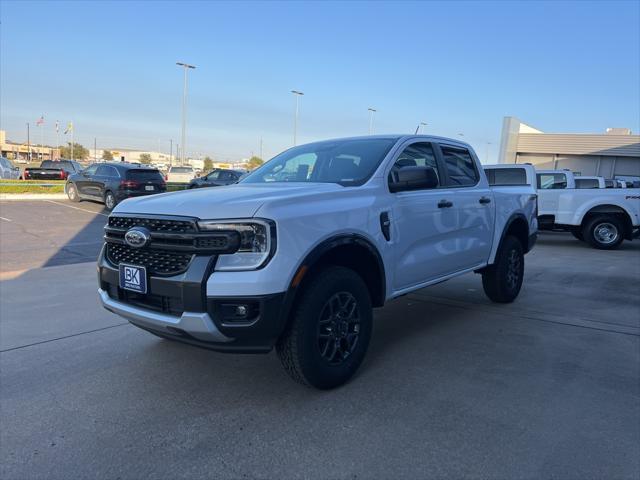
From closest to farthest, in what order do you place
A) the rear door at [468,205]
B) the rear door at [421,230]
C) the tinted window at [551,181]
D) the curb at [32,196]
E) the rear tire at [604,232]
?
the rear door at [421,230], the rear door at [468,205], the rear tire at [604,232], the tinted window at [551,181], the curb at [32,196]

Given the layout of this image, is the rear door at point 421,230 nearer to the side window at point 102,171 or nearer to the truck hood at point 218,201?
the truck hood at point 218,201

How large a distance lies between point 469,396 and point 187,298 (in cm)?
205

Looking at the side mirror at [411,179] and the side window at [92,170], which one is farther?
the side window at [92,170]

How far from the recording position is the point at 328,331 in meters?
3.45

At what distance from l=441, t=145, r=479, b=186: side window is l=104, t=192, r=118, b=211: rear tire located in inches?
547

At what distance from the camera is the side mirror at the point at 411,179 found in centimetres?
391

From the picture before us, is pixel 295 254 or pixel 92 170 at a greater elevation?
pixel 92 170

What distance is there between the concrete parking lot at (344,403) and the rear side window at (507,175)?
7053 mm

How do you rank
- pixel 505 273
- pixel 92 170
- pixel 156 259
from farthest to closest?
pixel 92 170 → pixel 505 273 → pixel 156 259

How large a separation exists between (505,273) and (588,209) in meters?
8.14

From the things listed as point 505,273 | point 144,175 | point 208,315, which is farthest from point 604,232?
point 144,175

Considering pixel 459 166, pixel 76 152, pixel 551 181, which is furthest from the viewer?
pixel 76 152

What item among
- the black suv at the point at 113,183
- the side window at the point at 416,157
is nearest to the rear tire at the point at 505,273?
the side window at the point at 416,157

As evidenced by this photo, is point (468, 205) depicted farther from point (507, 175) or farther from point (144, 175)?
point (144, 175)
